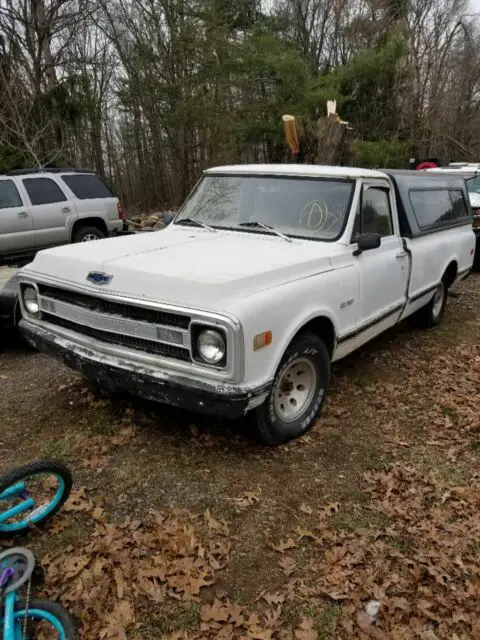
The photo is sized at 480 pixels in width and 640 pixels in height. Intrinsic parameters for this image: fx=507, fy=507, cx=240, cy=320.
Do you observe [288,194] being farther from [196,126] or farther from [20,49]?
[20,49]

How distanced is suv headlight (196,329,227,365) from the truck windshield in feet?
5.22

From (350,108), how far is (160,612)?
1869 centimetres

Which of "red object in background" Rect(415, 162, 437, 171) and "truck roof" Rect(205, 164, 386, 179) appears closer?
"truck roof" Rect(205, 164, 386, 179)

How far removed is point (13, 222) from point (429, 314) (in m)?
7.22

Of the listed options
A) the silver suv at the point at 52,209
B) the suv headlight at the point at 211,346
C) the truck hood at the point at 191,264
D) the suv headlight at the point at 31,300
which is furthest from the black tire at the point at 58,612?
the silver suv at the point at 52,209

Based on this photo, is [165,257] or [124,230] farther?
[124,230]

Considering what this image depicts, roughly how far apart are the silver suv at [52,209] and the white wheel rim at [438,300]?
22.0 feet

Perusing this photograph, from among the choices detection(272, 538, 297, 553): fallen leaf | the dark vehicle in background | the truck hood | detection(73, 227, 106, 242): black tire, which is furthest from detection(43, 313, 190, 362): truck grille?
the dark vehicle in background

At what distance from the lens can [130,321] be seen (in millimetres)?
3252

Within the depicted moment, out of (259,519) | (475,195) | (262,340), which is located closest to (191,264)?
(262,340)

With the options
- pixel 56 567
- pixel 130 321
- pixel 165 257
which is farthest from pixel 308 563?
pixel 165 257

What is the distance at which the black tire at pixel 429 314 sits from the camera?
6508mm

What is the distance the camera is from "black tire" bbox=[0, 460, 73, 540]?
8.38 feet

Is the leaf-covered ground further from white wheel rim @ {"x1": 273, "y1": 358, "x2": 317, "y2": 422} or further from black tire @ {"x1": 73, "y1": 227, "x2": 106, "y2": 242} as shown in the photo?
black tire @ {"x1": 73, "y1": 227, "x2": 106, "y2": 242}
